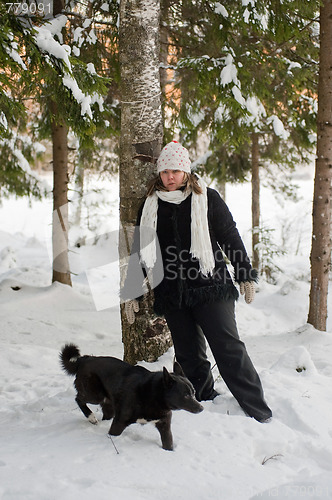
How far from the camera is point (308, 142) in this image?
33.0 feet

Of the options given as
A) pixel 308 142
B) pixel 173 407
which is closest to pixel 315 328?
pixel 173 407

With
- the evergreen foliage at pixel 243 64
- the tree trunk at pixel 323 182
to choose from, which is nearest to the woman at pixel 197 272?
the evergreen foliage at pixel 243 64

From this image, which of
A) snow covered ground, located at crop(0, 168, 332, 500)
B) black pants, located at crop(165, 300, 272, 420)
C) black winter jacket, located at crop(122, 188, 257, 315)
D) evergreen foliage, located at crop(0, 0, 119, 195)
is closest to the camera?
snow covered ground, located at crop(0, 168, 332, 500)

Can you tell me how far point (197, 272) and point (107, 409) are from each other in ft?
4.11

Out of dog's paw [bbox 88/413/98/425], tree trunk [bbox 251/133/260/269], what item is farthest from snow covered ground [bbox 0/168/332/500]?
tree trunk [bbox 251/133/260/269]

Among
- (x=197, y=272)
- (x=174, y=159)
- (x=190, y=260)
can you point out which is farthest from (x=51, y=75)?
(x=197, y=272)

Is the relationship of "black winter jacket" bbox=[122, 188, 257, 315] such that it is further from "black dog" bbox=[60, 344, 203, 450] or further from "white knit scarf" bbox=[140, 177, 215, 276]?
"black dog" bbox=[60, 344, 203, 450]

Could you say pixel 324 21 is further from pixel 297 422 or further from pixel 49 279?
pixel 49 279

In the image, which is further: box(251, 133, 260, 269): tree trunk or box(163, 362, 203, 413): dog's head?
box(251, 133, 260, 269): tree trunk

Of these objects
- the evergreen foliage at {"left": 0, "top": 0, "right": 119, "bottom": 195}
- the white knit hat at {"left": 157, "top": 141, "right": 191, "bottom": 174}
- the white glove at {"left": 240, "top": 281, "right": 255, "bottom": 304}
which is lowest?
the white glove at {"left": 240, "top": 281, "right": 255, "bottom": 304}

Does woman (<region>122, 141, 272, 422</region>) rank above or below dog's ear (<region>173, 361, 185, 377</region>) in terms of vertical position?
above

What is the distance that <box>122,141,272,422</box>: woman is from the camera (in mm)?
3553

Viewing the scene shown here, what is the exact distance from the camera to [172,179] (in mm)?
3670

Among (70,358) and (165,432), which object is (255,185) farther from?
(165,432)
